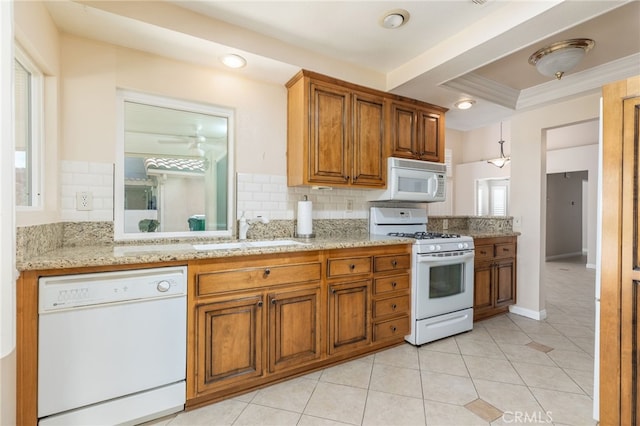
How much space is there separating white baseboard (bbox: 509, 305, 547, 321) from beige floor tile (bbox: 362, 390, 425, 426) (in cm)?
223

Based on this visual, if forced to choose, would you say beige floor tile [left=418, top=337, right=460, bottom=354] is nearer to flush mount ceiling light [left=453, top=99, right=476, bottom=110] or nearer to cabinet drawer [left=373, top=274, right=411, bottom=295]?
cabinet drawer [left=373, top=274, right=411, bottom=295]

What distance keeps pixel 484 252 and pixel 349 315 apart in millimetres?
1771

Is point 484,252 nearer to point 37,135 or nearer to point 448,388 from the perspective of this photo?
point 448,388

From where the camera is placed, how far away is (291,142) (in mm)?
2674

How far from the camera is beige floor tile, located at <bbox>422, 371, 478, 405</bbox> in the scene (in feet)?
6.08

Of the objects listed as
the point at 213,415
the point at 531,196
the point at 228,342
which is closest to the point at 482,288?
the point at 531,196

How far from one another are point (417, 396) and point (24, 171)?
8.69 ft

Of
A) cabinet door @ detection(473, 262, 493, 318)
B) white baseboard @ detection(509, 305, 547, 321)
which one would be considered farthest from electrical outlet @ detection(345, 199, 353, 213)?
white baseboard @ detection(509, 305, 547, 321)

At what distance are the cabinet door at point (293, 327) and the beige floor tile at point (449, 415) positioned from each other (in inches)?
30.6

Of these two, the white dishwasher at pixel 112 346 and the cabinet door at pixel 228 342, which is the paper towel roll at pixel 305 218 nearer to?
the cabinet door at pixel 228 342

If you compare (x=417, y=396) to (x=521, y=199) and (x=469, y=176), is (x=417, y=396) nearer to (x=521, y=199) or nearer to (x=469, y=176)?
(x=521, y=199)

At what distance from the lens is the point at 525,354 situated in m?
→ 2.43

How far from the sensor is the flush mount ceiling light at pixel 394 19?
2.02 metres
